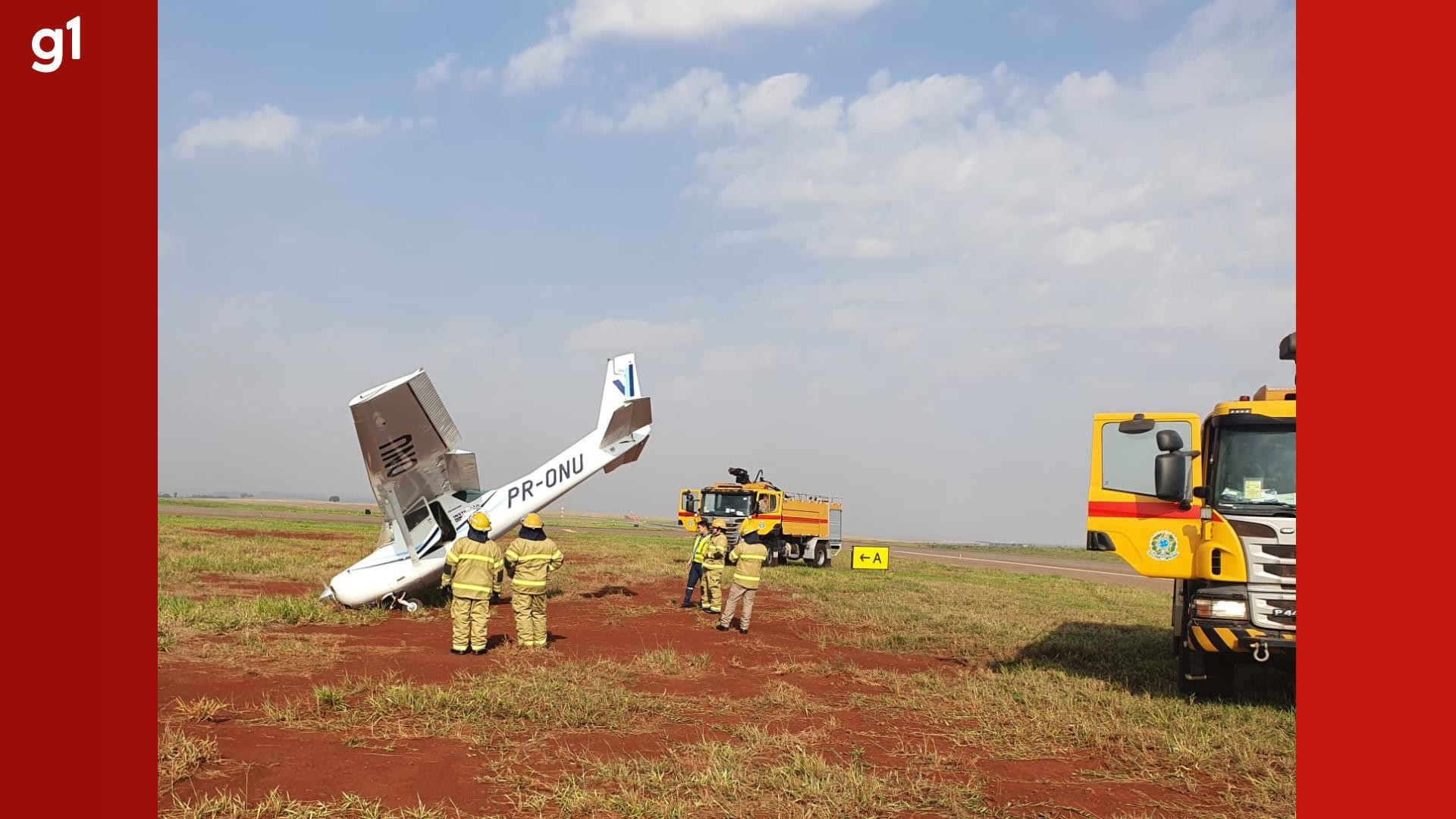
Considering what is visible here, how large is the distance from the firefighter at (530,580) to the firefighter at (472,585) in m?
0.47

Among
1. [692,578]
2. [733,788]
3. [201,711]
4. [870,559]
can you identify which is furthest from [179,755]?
[870,559]

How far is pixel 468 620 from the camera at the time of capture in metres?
11.5

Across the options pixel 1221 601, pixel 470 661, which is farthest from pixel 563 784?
pixel 1221 601

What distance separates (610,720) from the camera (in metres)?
8.11

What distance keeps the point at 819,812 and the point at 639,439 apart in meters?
11.9

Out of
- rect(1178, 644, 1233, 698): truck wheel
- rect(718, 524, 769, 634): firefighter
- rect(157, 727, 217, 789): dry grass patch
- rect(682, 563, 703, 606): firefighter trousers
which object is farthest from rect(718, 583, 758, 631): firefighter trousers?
rect(157, 727, 217, 789): dry grass patch

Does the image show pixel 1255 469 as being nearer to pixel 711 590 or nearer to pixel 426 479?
pixel 711 590

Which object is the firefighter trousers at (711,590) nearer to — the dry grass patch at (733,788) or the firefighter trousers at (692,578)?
the firefighter trousers at (692,578)

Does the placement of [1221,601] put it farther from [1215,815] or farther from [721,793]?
[721,793]

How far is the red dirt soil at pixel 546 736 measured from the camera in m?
6.23

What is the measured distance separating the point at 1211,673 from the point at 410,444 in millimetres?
10843

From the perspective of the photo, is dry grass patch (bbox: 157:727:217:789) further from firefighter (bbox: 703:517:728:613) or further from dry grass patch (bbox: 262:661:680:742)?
firefighter (bbox: 703:517:728:613)

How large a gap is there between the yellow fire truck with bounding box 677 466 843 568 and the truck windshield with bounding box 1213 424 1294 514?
19.4m

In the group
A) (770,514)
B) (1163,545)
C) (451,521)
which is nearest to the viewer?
(1163,545)
